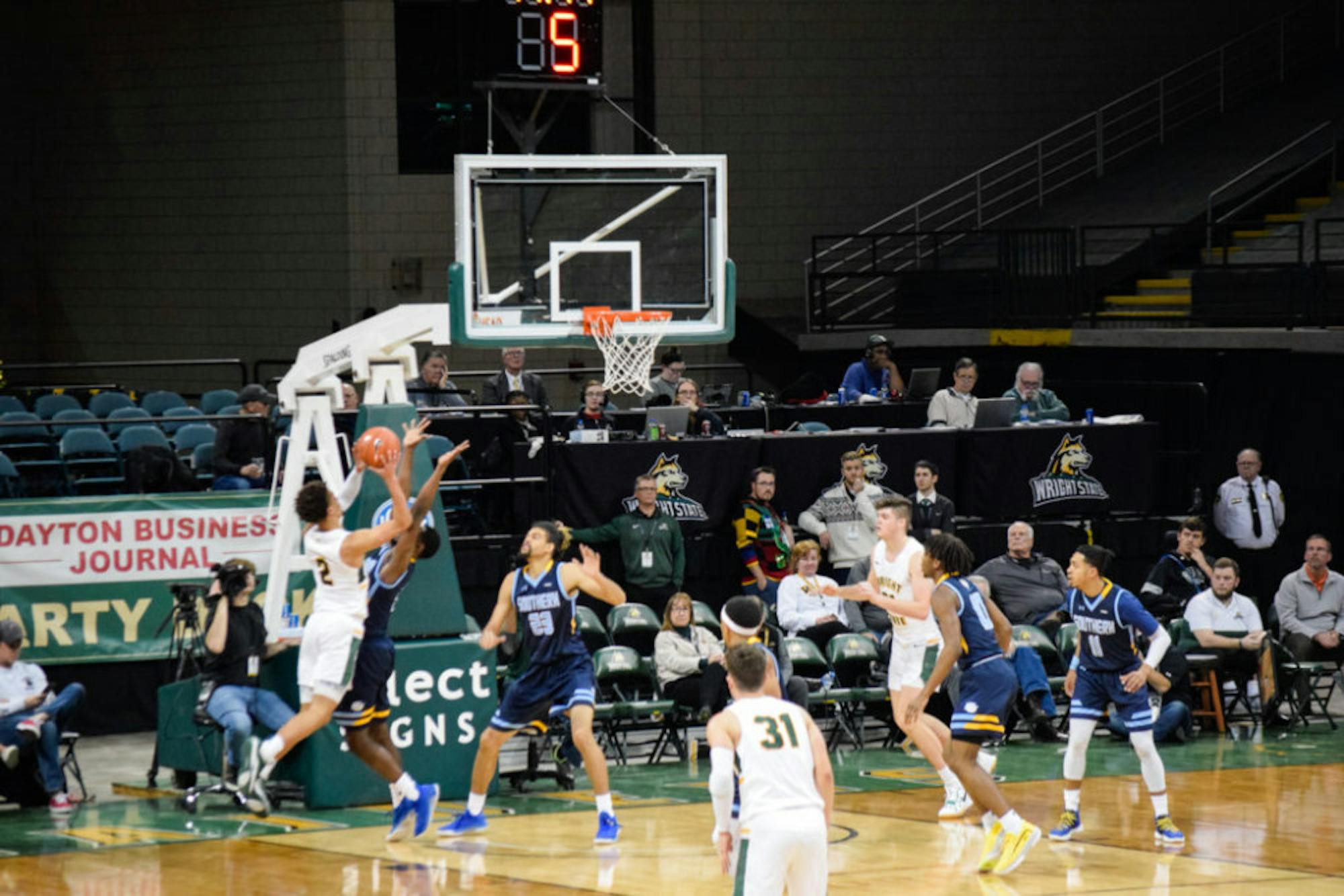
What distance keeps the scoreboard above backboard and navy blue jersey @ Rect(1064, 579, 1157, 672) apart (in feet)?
18.1

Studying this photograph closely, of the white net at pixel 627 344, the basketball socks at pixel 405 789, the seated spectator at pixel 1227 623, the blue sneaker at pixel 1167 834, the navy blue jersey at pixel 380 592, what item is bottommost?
the blue sneaker at pixel 1167 834

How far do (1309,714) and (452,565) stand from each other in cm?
787

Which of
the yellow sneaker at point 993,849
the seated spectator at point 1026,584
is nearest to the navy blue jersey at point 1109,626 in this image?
the yellow sneaker at point 993,849

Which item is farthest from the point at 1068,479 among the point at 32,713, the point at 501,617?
the point at 32,713

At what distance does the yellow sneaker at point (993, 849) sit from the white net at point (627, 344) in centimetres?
488

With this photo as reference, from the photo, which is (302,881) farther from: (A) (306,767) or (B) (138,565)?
(B) (138,565)

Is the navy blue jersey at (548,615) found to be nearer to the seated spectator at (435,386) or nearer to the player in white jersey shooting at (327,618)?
the player in white jersey shooting at (327,618)

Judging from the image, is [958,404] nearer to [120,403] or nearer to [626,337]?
[626,337]

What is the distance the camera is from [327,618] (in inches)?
506

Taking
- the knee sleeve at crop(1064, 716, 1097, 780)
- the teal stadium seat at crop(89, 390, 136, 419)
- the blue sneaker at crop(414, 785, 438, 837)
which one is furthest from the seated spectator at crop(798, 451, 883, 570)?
the teal stadium seat at crop(89, 390, 136, 419)

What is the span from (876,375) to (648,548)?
17.8ft

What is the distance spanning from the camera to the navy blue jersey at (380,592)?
41.7 feet

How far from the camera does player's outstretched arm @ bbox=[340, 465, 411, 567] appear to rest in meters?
12.2

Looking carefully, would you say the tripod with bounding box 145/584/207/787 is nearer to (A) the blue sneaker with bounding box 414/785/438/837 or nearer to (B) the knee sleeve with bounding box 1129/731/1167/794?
(A) the blue sneaker with bounding box 414/785/438/837
